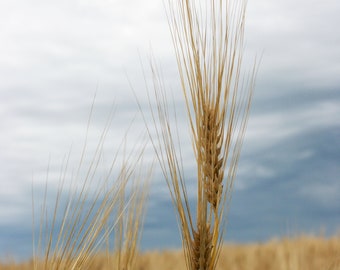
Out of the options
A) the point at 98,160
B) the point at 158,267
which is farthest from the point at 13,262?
the point at 98,160

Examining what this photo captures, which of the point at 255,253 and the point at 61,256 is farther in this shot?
the point at 255,253

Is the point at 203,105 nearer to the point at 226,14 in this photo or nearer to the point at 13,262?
the point at 226,14

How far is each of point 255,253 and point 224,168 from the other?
2.16 metres

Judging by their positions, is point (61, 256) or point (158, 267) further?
point (158, 267)

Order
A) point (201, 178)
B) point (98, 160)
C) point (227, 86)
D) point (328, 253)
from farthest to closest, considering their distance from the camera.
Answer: point (328, 253), point (98, 160), point (227, 86), point (201, 178)

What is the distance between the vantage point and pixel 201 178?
189 cm

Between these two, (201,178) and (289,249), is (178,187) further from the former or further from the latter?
(289,249)

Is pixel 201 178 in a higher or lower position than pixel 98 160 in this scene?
lower

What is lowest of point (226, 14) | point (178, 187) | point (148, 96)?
point (178, 187)

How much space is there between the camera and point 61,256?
6.73ft

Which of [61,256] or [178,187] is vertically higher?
[178,187]

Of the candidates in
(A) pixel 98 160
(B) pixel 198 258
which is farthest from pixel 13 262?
(B) pixel 198 258

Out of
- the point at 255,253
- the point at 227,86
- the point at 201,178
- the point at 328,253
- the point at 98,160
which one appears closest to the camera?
the point at 201,178

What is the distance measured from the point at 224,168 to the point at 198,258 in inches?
12.7
